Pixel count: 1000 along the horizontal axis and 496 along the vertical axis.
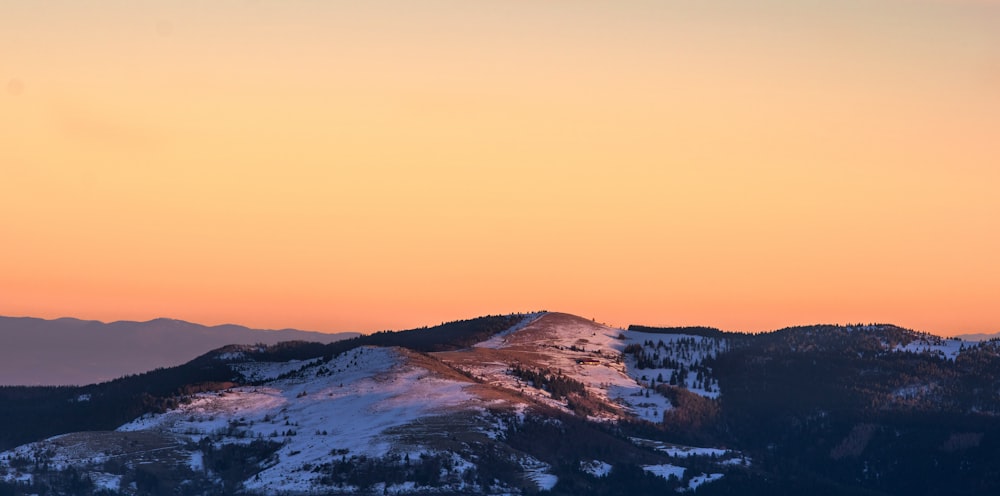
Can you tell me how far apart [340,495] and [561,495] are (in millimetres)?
21507

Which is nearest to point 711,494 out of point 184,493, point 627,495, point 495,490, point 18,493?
point 627,495

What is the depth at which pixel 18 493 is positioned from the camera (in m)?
196

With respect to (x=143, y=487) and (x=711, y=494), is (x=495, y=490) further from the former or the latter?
(x=143, y=487)

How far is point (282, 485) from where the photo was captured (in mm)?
196875

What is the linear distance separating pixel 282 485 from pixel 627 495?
3388cm

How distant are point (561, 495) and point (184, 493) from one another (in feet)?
122

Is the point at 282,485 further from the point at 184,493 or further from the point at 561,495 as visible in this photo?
the point at 561,495

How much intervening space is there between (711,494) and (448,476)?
2601 centimetres

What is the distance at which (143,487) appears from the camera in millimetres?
199000

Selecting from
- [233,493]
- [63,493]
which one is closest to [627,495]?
[233,493]

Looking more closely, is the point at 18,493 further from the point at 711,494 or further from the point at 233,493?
the point at 711,494

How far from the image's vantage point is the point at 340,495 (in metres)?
194

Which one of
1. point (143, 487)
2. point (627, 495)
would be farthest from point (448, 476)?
point (143, 487)

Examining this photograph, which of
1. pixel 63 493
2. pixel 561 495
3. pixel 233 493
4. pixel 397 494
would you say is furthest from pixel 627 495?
pixel 63 493
